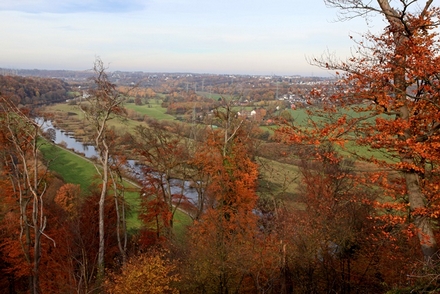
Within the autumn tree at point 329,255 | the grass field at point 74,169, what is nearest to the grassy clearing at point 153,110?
the grass field at point 74,169

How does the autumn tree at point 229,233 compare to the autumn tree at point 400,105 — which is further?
the autumn tree at point 229,233

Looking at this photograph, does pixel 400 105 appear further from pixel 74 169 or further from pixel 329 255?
pixel 74 169

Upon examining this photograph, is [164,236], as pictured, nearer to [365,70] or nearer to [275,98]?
[275,98]

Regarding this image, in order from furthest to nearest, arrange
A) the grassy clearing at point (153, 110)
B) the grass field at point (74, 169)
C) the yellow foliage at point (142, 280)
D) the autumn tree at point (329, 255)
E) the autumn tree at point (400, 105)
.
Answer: the grassy clearing at point (153, 110), the grass field at point (74, 169), the autumn tree at point (329, 255), the yellow foliage at point (142, 280), the autumn tree at point (400, 105)

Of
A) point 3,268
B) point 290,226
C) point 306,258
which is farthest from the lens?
point 3,268

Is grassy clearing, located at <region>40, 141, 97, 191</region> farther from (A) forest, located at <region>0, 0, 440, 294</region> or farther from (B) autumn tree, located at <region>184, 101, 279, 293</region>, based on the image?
(B) autumn tree, located at <region>184, 101, 279, 293</region>

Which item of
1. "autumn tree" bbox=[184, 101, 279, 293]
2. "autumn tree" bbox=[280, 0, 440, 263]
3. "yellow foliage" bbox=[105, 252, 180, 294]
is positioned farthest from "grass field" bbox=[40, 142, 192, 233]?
"autumn tree" bbox=[280, 0, 440, 263]

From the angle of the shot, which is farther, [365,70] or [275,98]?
[275,98]

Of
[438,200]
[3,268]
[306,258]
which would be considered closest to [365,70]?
[438,200]

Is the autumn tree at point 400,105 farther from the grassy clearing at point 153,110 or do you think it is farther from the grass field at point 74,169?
the grassy clearing at point 153,110
